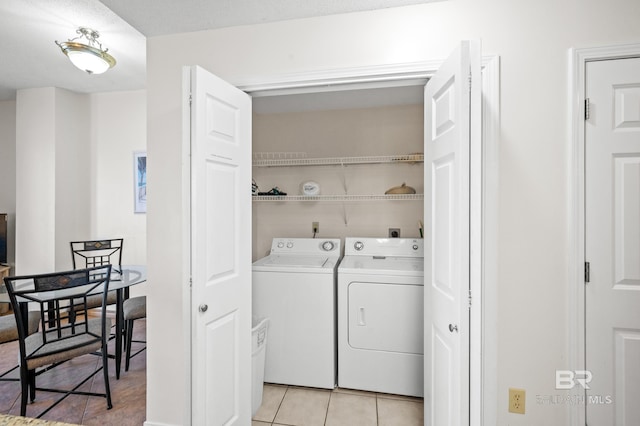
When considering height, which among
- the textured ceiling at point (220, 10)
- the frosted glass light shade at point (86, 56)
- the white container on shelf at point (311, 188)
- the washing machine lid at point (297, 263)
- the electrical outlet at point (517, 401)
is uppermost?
the frosted glass light shade at point (86, 56)

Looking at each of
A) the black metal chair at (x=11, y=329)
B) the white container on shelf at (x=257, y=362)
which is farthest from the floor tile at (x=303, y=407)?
the black metal chair at (x=11, y=329)

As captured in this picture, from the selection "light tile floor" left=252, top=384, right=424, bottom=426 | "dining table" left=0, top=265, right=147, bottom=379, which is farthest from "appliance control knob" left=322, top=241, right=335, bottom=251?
"dining table" left=0, top=265, right=147, bottom=379

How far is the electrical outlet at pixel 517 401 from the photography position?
1469 millimetres

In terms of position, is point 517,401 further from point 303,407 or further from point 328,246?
point 328,246

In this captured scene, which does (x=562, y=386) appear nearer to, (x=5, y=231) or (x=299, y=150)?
(x=299, y=150)

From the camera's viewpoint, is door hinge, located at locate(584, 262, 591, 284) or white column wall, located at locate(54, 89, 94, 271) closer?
door hinge, located at locate(584, 262, 591, 284)

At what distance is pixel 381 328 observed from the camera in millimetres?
2189

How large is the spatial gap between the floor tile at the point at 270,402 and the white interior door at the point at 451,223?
3.34 feet

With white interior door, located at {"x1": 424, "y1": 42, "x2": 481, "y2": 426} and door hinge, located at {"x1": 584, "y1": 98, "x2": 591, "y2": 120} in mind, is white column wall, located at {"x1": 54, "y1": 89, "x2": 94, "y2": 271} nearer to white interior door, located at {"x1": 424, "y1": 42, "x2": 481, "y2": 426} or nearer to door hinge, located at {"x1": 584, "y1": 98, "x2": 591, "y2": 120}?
white interior door, located at {"x1": 424, "y1": 42, "x2": 481, "y2": 426}

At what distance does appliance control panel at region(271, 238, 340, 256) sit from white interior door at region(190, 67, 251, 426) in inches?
45.8

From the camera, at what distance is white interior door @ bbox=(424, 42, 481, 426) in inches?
45.8

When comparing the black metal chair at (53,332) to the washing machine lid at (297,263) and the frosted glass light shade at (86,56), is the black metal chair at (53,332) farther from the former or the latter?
the frosted glass light shade at (86,56)

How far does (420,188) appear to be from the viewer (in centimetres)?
291

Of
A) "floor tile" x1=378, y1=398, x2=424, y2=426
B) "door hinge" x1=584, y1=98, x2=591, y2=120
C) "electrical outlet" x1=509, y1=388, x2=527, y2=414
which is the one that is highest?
"door hinge" x1=584, y1=98, x2=591, y2=120
